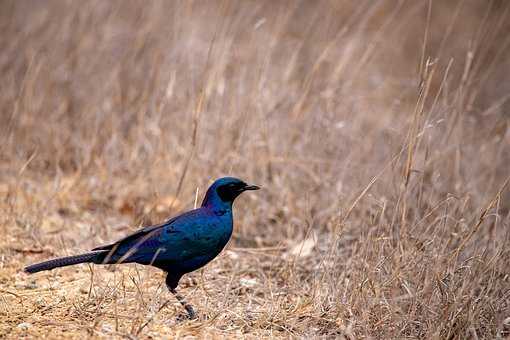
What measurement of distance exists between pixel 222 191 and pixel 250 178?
1.49 metres

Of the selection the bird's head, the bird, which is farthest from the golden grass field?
the bird's head

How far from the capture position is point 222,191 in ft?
10.2

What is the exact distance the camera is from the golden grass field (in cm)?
288

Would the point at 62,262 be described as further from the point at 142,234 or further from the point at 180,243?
the point at 180,243

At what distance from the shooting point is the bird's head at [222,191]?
3.09m

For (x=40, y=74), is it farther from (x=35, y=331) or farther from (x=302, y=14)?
(x=302, y=14)

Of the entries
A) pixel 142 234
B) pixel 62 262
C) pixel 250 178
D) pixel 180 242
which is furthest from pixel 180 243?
pixel 250 178

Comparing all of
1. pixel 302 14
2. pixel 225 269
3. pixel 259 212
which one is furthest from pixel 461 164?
pixel 302 14

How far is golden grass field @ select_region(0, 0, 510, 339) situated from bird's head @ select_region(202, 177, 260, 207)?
42 cm

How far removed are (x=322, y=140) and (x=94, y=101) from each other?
1899mm

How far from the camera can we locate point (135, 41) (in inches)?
206

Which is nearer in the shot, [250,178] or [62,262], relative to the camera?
[62,262]

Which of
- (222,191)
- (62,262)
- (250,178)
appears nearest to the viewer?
(62,262)

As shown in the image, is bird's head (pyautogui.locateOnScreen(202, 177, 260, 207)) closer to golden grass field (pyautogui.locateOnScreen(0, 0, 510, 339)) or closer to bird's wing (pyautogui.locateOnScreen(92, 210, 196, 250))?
bird's wing (pyautogui.locateOnScreen(92, 210, 196, 250))
